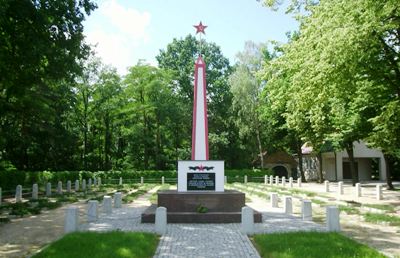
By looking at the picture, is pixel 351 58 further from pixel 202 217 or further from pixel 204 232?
pixel 204 232

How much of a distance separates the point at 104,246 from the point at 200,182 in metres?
8.05

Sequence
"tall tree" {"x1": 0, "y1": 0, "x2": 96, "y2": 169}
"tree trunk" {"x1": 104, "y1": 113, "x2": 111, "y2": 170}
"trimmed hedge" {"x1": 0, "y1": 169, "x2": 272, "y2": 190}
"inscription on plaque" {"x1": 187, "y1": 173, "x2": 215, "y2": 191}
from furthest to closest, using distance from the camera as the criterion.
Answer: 1. "tree trunk" {"x1": 104, "y1": 113, "x2": 111, "y2": 170}
2. "trimmed hedge" {"x1": 0, "y1": 169, "x2": 272, "y2": 190}
3. "inscription on plaque" {"x1": 187, "y1": 173, "x2": 215, "y2": 191}
4. "tall tree" {"x1": 0, "y1": 0, "x2": 96, "y2": 169}

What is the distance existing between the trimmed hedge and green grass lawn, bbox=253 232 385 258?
23.5 m

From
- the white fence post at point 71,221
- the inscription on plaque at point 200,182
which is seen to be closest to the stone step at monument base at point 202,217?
the inscription on plaque at point 200,182

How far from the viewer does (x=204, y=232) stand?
13164 millimetres

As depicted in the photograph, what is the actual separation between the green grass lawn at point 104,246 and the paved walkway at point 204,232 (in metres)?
0.37

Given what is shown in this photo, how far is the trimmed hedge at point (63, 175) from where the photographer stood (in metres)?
30.9

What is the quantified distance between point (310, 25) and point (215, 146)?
123ft

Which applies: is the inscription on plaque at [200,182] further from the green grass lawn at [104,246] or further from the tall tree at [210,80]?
the tall tree at [210,80]

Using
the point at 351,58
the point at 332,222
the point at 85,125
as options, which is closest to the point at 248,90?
the point at 85,125

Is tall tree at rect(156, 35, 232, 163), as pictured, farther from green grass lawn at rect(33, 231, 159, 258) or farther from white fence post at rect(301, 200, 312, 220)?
green grass lawn at rect(33, 231, 159, 258)

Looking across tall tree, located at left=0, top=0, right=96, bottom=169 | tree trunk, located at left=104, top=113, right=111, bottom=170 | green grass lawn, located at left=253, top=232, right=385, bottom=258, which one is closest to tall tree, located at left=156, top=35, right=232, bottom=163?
tree trunk, located at left=104, top=113, right=111, bottom=170

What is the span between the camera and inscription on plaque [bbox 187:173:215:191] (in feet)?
58.6

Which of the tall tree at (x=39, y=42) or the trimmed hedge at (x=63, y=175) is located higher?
the tall tree at (x=39, y=42)
